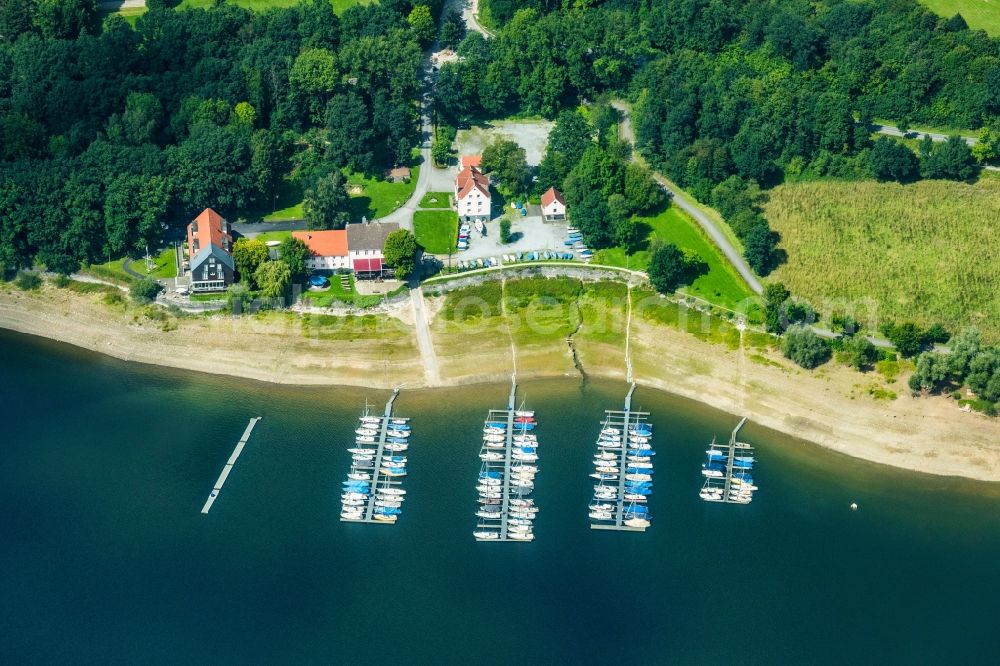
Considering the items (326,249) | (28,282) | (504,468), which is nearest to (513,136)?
(326,249)

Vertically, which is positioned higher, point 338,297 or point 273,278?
point 273,278

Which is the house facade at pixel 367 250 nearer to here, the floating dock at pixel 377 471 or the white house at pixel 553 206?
the floating dock at pixel 377 471

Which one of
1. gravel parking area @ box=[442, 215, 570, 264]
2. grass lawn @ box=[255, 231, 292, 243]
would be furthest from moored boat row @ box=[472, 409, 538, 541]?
grass lawn @ box=[255, 231, 292, 243]

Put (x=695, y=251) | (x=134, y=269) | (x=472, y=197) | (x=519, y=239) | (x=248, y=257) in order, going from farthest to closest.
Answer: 1. (x=472, y=197)
2. (x=519, y=239)
3. (x=695, y=251)
4. (x=134, y=269)
5. (x=248, y=257)

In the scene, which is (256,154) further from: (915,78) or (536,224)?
(915,78)

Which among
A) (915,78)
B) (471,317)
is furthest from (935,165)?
(471,317)

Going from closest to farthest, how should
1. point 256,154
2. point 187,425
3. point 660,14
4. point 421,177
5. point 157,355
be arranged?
point 187,425
point 157,355
point 256,154
point 421,177
point 660,14

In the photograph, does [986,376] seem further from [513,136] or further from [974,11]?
A: [513,136]
